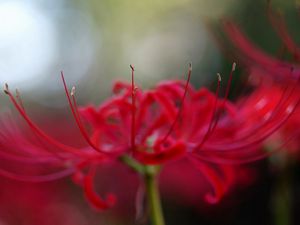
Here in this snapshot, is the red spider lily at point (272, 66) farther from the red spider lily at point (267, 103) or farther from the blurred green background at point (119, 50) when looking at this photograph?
the blurred green background at point (119, 50)

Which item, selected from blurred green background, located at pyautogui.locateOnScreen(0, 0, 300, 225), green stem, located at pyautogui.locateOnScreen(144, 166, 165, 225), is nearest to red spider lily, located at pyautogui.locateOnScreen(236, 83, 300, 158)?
green stem, located at pyautogui.locateOnScreen(144, 166, 165, 225)

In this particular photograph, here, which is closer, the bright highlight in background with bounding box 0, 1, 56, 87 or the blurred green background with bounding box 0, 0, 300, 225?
the blurred green background with bounding box 0, 0, 300, 225

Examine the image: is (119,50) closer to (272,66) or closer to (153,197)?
(272,66)

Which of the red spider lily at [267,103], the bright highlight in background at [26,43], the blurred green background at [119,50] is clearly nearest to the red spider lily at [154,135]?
the red spider lily at [267,103]

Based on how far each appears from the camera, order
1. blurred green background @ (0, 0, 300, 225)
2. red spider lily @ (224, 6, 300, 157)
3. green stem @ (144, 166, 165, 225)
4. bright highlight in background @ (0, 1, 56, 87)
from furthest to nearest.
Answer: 1. bright highlight in background @ (0, 1, 56, 87)
2. blurred green background @ (0, 0, 300, 225)
3. red spider lily @ (224, 6, 300, 157)
4. green stem @ (144, 166, 165, 225)

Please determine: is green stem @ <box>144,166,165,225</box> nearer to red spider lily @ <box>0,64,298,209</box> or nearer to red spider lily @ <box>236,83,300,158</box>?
red spider lily @ <box>0,64,298,209</box>

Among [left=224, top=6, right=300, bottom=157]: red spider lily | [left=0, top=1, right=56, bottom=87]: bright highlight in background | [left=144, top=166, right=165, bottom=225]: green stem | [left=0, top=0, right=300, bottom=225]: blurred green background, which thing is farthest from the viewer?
[left=0, top=1, right=56, bottom=87]: bright highlight in background

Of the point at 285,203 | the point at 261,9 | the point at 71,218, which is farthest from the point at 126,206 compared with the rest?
the point at 261,9

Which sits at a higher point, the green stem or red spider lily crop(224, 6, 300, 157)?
red spider lily crop(224, 6, 300, 157)
